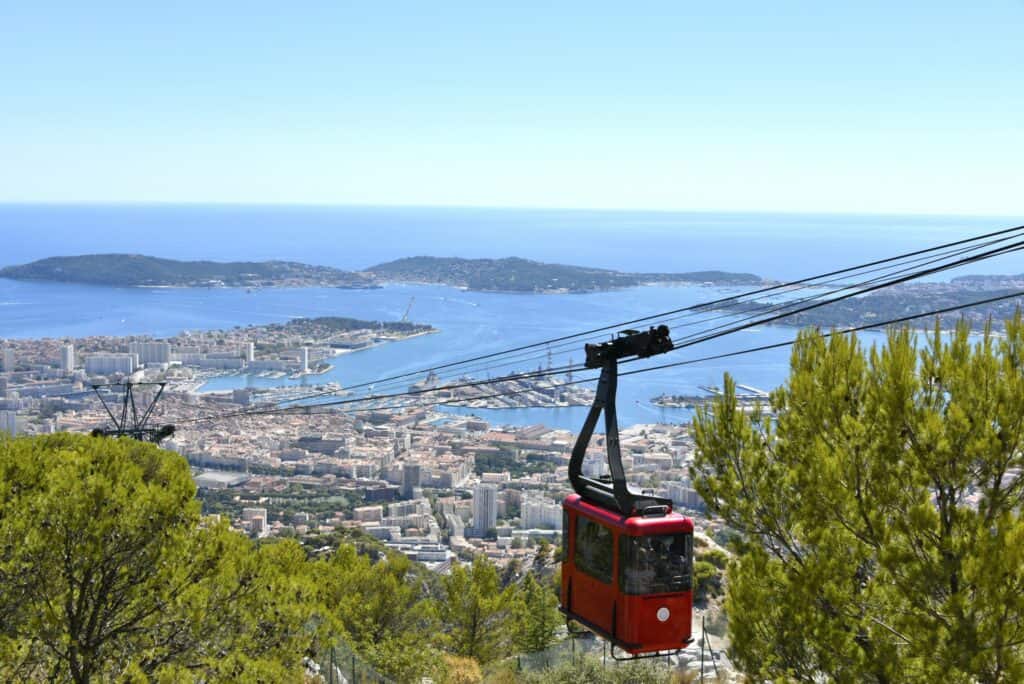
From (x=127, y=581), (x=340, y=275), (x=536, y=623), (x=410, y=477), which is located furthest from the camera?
(x=340, y=275)

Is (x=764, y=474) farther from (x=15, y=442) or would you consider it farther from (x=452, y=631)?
(x=452, y=631)

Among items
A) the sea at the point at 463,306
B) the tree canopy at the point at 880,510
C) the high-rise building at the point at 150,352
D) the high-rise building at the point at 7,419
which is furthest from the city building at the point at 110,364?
the tree canopy at the point at 880,510

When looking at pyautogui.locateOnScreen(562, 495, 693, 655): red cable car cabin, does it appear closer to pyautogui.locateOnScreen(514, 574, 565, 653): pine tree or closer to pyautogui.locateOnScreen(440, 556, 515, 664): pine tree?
pyautogui.locateOnScreen(440, 556, 515, 664): pine tree

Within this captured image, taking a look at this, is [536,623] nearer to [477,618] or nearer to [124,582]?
[477,618]

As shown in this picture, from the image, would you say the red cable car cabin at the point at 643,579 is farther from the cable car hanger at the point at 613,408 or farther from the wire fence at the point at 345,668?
the wire fence at the point at 345,668

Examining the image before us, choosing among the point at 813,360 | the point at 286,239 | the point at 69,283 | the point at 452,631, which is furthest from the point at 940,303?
the point at 286,239

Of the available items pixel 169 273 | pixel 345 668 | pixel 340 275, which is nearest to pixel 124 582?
pixel 345 668

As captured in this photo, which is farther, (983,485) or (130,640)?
(130,640)

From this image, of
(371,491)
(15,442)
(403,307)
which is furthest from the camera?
(403,307)
